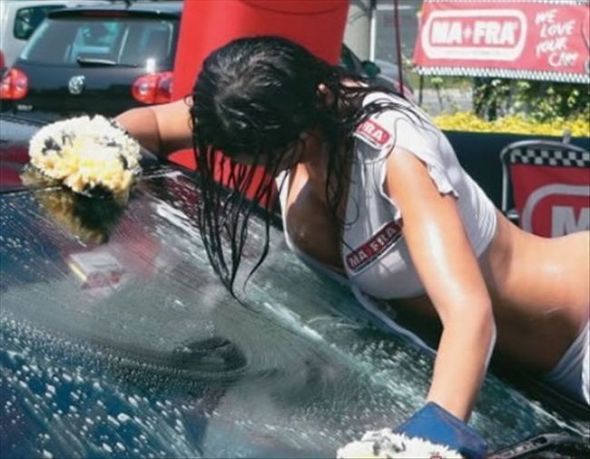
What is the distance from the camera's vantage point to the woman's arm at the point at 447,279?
1714 millimetres

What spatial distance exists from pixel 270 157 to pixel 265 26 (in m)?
1.64

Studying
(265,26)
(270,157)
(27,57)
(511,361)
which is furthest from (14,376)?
(27,57)

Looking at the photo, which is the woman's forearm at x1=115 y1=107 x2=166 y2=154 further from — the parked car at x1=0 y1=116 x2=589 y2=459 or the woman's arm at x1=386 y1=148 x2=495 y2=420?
the woman's arm at x1=386 y1=148 x2=495 y2=420

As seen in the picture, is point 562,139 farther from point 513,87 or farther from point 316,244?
point 513,87

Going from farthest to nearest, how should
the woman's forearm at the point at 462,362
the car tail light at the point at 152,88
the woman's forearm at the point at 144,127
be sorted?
the car tail light at the point at 152,88, the woman's forearm at the point at 144,127, the woman's forearm at the point at 462,362

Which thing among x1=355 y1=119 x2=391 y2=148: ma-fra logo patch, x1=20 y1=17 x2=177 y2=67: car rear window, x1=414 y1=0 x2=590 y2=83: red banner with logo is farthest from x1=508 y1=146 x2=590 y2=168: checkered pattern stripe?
x1=414 y1=0 x2=590 y2=83: red banner with logo

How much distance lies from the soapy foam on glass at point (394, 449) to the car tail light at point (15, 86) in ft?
25.1

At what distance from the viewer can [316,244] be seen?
229 centimetres

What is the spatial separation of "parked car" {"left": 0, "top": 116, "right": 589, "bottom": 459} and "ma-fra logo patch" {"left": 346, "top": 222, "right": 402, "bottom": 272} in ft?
0.31

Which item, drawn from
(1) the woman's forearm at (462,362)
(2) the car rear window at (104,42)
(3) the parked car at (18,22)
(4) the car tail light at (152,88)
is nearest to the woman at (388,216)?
(1) the woman's forearm at (462,362)

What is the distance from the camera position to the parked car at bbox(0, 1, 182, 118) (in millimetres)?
8320

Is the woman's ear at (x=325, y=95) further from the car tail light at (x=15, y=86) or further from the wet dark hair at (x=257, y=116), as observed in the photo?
the car tail light at (x=15, y=86)

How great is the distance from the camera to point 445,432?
1587 mm

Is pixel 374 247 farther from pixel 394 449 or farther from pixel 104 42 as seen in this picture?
pixel 104 42
